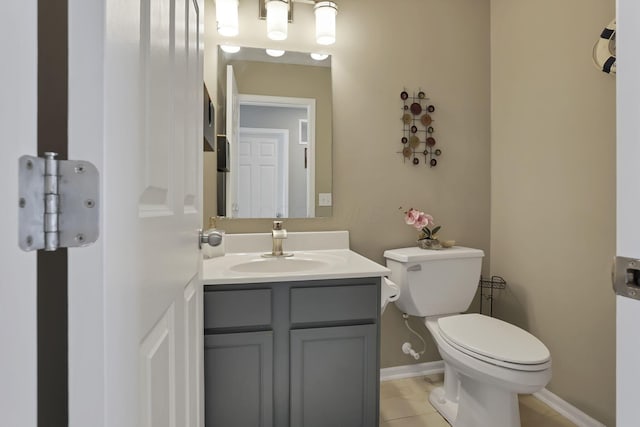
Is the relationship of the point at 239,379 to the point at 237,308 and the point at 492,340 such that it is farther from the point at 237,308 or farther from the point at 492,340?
the point at 492,340

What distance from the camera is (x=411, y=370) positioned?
2059 mm

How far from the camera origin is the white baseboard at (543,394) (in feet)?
5.25

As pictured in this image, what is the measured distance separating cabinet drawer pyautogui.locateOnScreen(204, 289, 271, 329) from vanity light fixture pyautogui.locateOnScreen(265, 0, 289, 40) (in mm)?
1321

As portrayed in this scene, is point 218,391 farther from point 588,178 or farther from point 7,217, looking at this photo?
point 588,178

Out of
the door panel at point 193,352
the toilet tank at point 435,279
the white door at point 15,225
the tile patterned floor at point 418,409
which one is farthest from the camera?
the toilet tank at point 435,279

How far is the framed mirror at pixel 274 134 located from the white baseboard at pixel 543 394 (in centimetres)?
104

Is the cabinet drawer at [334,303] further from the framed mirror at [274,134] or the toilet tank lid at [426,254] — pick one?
the framed mirror at [274,134]

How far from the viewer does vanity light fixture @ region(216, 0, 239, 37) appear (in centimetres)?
172

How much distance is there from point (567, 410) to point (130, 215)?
215 cm

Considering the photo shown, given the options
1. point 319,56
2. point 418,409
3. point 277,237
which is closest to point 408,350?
point 418,409

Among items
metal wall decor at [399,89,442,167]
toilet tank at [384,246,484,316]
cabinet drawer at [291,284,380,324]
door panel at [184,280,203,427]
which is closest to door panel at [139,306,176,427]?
door panel at [184,280,203,427]

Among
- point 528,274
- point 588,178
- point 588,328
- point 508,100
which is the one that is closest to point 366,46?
point 508,100

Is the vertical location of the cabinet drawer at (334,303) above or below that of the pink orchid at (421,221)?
below

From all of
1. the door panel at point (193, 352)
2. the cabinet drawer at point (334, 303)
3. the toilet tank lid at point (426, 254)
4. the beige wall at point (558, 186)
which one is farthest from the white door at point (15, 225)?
the beige wall at point (558, 186)
